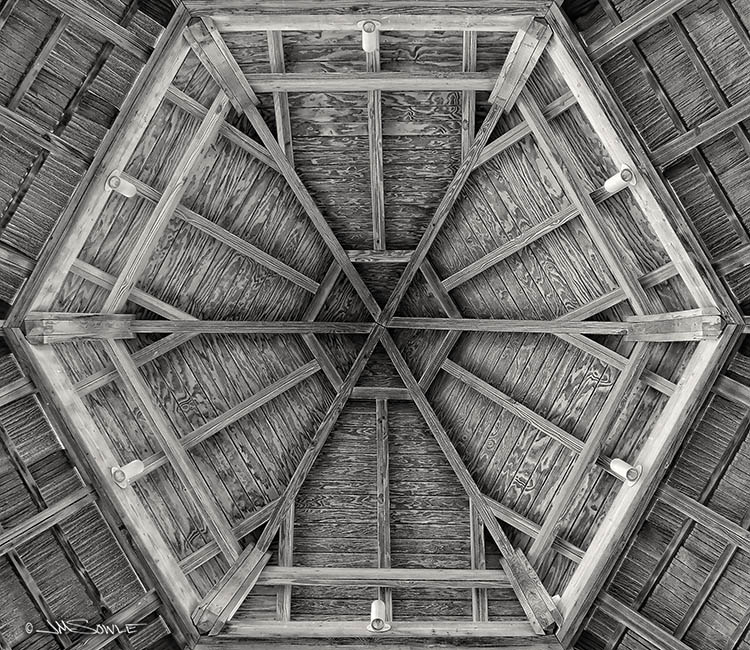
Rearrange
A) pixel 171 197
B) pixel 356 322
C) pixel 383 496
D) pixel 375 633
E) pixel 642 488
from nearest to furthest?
pixel 642 488 → pixel 171 197 → pixel 375 633 → pixel 383 496 → pixel 356 322

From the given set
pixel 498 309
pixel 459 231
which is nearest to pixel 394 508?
pixel 498 309

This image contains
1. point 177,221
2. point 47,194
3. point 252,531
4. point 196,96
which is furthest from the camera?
point 252,531

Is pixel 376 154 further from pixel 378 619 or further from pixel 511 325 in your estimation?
pixel 378 619

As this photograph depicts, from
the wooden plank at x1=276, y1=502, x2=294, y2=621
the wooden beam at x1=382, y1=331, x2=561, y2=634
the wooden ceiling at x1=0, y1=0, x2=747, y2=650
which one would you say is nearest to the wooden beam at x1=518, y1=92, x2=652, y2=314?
the wooden ceiling at x1=0, y1=0, x2=747, y2=650

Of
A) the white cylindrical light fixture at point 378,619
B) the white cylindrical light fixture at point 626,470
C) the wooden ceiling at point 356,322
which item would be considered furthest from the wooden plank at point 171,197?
the white cylindrical light fixture at point 626,470

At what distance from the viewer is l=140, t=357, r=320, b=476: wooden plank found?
598 cm

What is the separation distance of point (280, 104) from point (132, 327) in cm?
282

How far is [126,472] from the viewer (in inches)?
212

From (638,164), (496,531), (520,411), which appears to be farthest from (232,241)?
(496,531)

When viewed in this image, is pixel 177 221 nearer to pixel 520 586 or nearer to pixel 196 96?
pixel 196 96

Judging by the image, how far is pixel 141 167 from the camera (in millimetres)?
5441

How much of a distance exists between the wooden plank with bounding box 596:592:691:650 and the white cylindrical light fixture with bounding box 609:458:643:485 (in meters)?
1.26

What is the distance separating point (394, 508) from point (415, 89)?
187 inches

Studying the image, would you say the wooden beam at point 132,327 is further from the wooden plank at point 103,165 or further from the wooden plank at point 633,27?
the wooden plank at point 633,27
